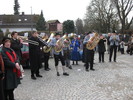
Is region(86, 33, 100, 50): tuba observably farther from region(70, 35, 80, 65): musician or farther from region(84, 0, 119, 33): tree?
region(84, 0, 119, 33): tree

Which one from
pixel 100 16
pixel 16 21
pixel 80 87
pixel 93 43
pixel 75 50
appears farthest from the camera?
pixel 16 21

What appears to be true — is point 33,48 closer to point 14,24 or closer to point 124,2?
point 124,2

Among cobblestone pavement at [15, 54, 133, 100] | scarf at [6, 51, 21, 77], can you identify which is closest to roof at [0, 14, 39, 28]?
cobblestone pavement at [15, 54, 133, 100]

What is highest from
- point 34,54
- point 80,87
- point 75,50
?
point 34,54

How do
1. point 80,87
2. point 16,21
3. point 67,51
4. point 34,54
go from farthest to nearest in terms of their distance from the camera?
point 16,21, point 67,51, point 34,54, point 80,87

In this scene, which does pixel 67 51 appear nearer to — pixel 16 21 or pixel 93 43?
pixel 93 43

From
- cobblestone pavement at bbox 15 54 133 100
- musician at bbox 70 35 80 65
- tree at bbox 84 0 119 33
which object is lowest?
cobblestone pavement at bbox 15 54 133 100

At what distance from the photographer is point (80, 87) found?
24.1 feet

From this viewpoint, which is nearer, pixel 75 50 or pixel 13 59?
pixel 13 59

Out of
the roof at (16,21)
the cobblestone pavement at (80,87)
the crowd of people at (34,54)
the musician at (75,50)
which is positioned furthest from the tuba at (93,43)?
the roof at (16,21)

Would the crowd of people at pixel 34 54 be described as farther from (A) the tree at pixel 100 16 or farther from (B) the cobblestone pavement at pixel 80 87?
(A) the tree at pixel 100 16

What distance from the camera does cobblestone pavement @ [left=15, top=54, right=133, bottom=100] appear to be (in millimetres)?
6359

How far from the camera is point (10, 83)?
17.9 ft

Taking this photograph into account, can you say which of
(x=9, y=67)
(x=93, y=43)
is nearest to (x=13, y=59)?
(x=9, y=67)
